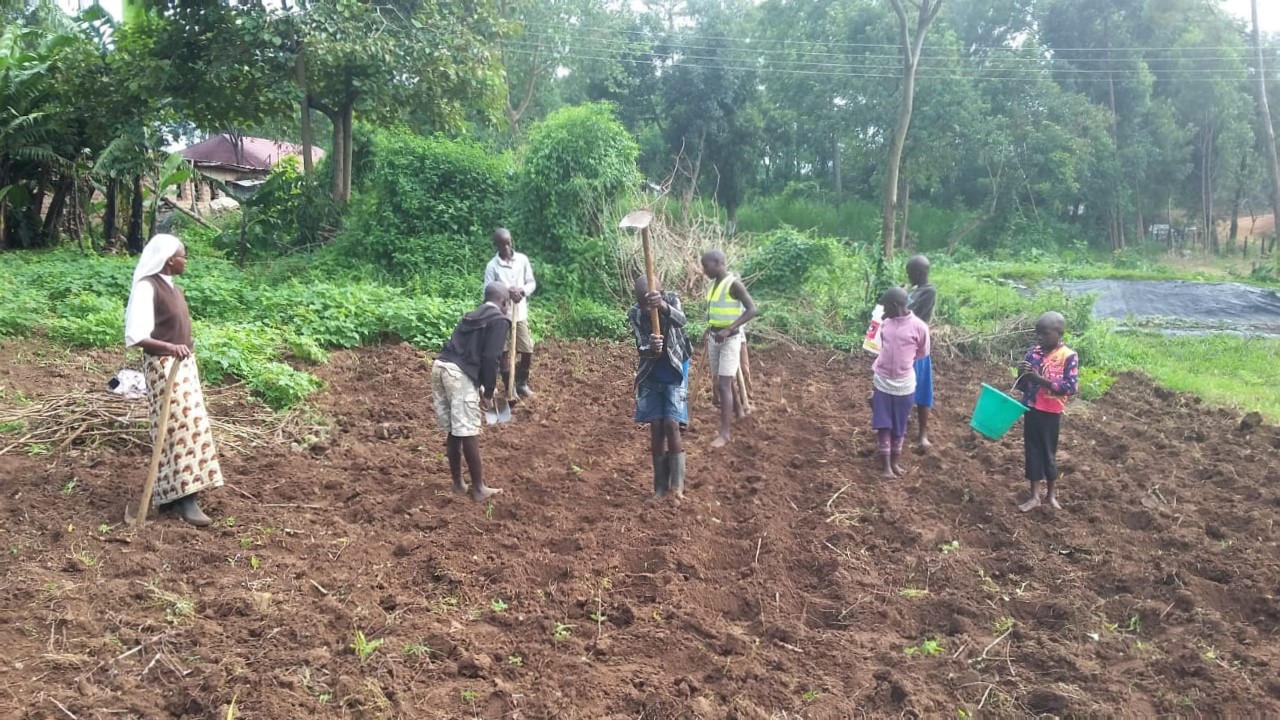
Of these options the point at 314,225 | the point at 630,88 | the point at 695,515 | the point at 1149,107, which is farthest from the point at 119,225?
the point at 1149,107

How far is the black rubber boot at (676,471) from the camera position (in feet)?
18.7

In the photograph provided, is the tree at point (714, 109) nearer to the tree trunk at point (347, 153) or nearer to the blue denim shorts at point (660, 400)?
the tree trunk at point (347, 153)

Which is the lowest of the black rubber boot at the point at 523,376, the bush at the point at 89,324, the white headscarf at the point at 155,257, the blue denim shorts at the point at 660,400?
the black rubber boot at the point at 523,376

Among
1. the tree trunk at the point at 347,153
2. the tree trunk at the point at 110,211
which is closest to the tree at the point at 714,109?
the tree trunk at the point at 347,153

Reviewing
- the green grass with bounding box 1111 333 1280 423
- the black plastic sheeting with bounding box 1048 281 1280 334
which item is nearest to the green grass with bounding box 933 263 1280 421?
the green grass with bounding box 1111 333 1280 423

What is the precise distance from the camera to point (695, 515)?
5488 mm

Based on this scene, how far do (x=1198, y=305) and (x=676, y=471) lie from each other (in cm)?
1457

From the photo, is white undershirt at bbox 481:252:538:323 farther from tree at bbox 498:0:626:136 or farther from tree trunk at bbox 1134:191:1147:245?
tree trunk at bbox 1134:191:1147:245

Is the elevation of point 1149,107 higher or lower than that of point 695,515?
higher

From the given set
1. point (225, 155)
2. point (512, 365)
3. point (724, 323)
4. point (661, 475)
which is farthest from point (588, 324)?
point (225, 155)

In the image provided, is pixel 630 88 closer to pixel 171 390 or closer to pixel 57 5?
pixel 57 5

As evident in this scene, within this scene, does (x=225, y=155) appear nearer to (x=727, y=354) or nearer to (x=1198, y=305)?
(x=727, y=354)

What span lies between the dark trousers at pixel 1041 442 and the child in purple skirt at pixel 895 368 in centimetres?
92

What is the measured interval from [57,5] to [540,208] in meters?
16.5
